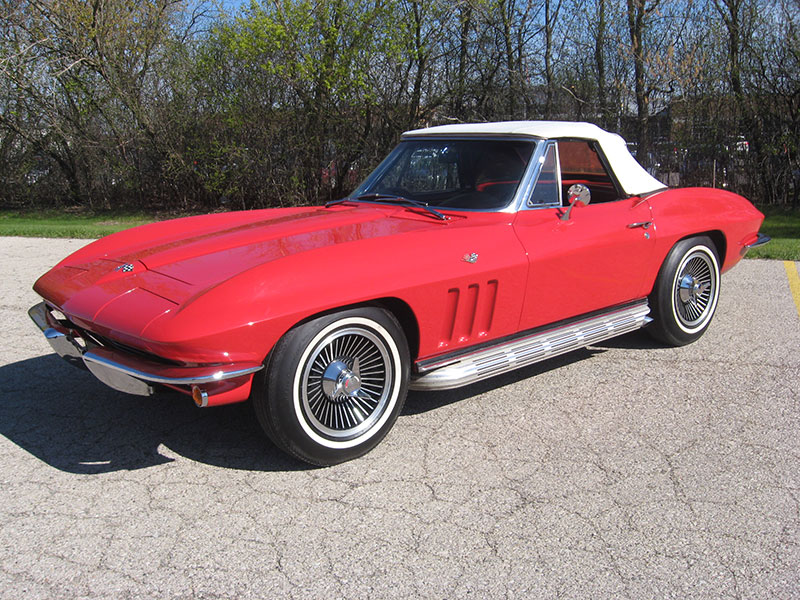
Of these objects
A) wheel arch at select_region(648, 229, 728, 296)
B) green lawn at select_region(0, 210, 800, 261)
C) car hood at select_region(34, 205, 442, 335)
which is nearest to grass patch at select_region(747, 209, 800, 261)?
green lawn at select_region(0, 210, 800, 261)

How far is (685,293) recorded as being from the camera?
194 inches

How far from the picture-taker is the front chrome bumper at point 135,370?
9.52 feet

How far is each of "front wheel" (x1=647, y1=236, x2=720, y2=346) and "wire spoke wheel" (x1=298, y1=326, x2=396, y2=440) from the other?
2.26 meters

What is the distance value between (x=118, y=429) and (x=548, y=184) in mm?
2738

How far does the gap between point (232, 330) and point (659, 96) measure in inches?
521

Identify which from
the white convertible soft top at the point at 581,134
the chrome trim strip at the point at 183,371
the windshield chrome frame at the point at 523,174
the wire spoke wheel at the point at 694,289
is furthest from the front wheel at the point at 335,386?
the wire spoke wheel at the point at 694,289

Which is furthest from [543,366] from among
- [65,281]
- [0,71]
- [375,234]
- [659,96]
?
[0,71]

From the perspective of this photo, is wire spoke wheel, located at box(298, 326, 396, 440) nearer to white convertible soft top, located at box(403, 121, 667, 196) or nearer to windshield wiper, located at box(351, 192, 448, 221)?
windshield wiper, located at box(351, 192, 448, 221)

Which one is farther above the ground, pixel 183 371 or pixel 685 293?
pixel 183 371

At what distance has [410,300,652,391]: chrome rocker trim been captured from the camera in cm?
356

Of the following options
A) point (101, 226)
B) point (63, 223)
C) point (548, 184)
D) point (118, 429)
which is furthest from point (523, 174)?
point (63, 223)

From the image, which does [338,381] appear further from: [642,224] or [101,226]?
[101,226]

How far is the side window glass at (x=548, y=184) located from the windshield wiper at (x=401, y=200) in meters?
0.54

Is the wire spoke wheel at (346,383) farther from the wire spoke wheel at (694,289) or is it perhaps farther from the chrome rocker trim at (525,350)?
the wire spoke wheel at (694,289)
